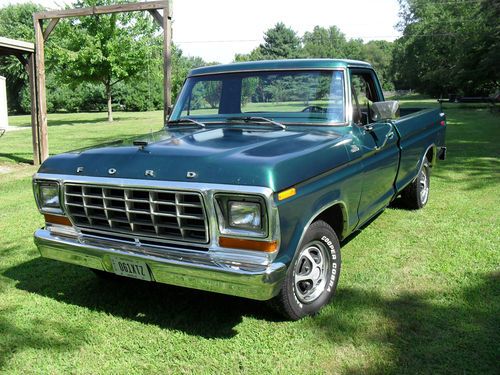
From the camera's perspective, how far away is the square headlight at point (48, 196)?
11.4 feet

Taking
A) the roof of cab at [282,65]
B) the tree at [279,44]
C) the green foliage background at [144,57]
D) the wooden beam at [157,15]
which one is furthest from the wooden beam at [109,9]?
the tree at [279,44]

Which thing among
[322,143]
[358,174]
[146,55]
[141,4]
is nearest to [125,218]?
[322,143]

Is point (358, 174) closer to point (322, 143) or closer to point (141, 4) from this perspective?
point (322, 143)

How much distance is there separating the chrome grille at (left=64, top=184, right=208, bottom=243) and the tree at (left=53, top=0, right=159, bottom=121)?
2252 cm

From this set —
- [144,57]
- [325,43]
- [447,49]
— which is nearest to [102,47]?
[144,57]

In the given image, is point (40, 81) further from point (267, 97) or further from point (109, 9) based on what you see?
point (267, 97)

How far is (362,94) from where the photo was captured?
4789 mm

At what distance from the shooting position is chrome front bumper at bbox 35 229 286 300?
9.10ft

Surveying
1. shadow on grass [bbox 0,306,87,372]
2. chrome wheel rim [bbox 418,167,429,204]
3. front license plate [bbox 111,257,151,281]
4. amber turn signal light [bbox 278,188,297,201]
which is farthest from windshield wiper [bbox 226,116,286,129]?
chrome wheel rim [bbox 418,167,429,204]

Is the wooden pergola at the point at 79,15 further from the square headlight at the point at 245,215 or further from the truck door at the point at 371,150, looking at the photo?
the square headlight at the point at 245,215

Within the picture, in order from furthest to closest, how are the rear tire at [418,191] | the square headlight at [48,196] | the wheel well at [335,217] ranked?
the rear tire at [418,191] → the wheel well at [335,217] → the square headlight at [48,196]

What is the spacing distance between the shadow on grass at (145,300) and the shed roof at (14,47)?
694 centimetres

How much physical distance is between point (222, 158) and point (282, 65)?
1.84 m

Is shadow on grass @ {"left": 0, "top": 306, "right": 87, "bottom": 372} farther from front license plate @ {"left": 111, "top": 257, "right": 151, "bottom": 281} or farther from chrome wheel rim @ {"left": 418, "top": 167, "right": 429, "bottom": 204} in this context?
chrome wheel rim @ {"left": 418, "top": 167, "right": 429, "bottom": 204}
